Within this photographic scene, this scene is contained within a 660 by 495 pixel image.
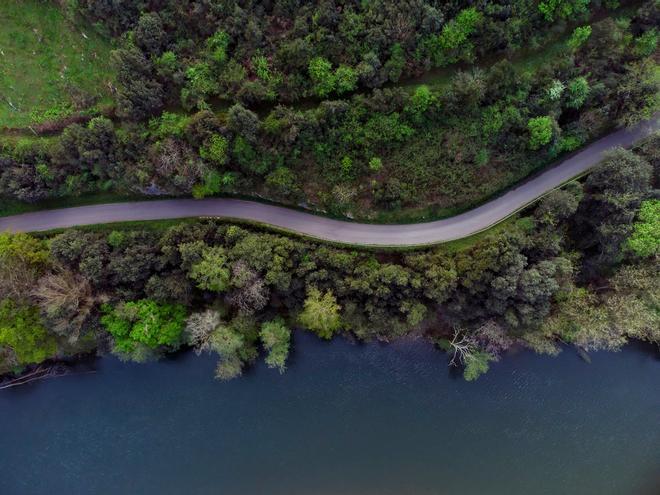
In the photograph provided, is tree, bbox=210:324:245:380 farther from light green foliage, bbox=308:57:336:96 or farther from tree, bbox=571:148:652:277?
tree, bbox=571:148:652:277

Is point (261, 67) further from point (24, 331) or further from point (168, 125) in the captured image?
point (24, 331)

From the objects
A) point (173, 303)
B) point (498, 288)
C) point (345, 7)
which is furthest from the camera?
point (173, 303)

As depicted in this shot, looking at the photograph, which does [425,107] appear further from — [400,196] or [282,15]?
[282,15]

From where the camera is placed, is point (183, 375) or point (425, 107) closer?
point (425, 107)

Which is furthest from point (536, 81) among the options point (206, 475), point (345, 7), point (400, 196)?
point (206, 475)

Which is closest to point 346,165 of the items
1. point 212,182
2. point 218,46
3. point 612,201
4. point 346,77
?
point 346,77

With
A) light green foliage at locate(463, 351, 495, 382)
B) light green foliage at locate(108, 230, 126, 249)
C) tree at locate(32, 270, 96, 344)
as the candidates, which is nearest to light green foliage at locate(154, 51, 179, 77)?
light green foliage at locate(108, 230, 126, 249)

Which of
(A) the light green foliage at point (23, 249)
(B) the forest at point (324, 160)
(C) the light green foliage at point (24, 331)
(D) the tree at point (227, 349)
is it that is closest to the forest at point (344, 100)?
(B) the forest at point (324, 160)
